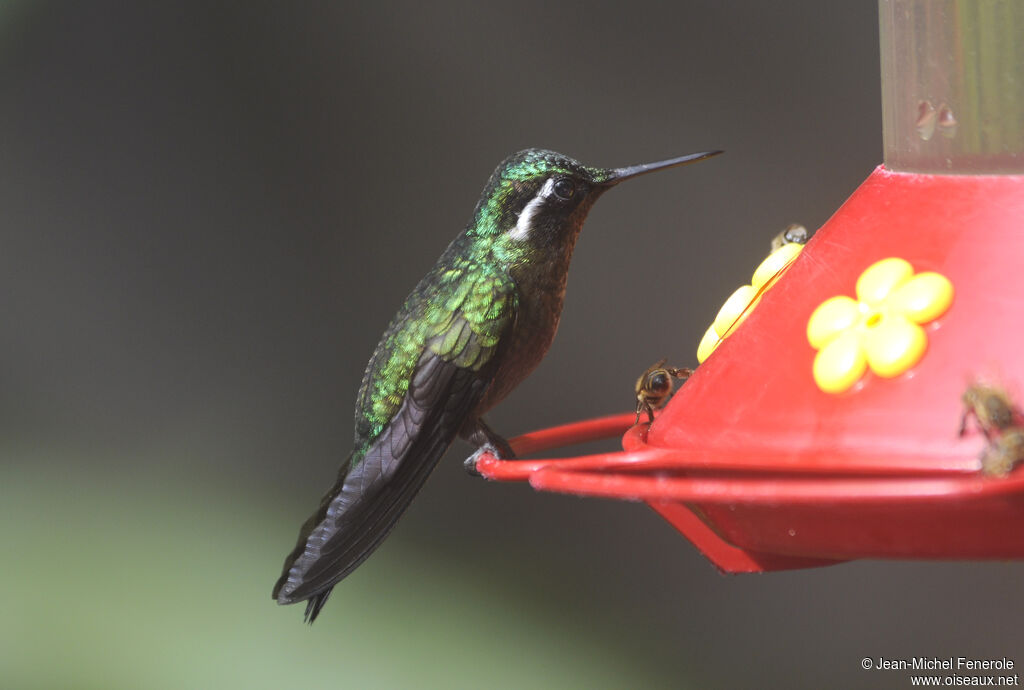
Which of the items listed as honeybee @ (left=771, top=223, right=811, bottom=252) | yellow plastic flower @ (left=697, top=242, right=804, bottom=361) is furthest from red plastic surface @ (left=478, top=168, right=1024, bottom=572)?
honeybee @ (left=771, top=223, right=811, bottom=252)

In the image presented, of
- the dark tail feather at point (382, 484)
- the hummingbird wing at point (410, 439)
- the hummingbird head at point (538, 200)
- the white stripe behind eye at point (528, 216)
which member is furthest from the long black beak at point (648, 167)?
the dark tail feather at point (382, 484)

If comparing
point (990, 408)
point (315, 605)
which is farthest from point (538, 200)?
point (990, 408)

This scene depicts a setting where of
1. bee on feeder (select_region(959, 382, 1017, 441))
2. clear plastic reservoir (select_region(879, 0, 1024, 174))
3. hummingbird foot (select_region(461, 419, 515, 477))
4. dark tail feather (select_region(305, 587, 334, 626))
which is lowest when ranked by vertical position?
dark tail feather (select_region(305, 587, 334, 626))

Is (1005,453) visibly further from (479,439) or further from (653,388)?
(479,439)

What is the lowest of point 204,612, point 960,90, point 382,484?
point 204,612

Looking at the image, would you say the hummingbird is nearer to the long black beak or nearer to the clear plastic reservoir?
the long black beak

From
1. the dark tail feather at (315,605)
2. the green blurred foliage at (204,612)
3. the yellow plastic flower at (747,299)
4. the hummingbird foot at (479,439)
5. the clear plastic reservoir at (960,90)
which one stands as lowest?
the green blurred foliage at (204,612)

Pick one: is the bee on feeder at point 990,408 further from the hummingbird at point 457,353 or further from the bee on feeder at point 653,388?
the hummingbird at point 457,353
